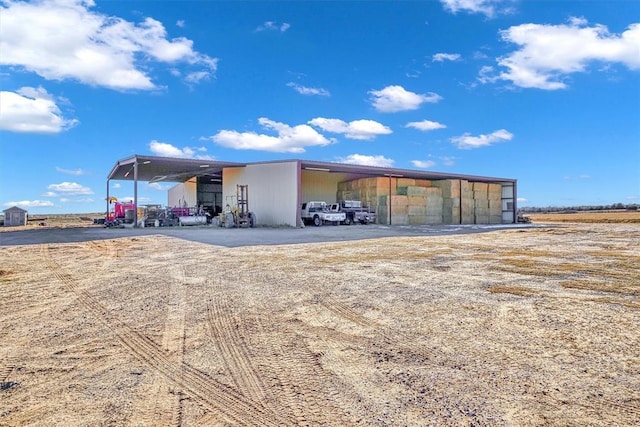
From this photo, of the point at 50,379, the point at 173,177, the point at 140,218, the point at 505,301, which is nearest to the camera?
the point at 50,379

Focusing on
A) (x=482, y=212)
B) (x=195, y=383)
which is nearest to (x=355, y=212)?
(x=482, y=212)

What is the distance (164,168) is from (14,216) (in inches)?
761

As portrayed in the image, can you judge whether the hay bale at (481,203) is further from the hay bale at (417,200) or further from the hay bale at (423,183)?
the hay bale at (417,200)

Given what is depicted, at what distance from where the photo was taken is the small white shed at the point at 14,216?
39.0 meters

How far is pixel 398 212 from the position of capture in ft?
103

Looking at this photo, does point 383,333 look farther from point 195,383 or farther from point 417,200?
point 417,200

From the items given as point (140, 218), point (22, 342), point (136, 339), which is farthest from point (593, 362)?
point (140, 218)

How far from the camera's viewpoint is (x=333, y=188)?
35.3 metres

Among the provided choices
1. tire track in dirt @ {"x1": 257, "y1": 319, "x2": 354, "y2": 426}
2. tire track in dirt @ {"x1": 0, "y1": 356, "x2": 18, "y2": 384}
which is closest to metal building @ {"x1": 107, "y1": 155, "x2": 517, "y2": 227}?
tire track in dirt @ {"x1": 257, "y1": 319, "x2": 354, "y2": 426}

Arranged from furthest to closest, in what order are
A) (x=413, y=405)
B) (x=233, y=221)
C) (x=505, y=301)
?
1. (x=233, y=221)
2. (x=505, y=301)
3. (x=413, y=405)

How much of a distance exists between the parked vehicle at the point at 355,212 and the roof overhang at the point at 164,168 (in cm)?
778

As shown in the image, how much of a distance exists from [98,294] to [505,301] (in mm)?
6703

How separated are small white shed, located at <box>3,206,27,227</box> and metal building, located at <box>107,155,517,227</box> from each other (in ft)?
40.1

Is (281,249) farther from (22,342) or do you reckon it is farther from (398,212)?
(398,212)
